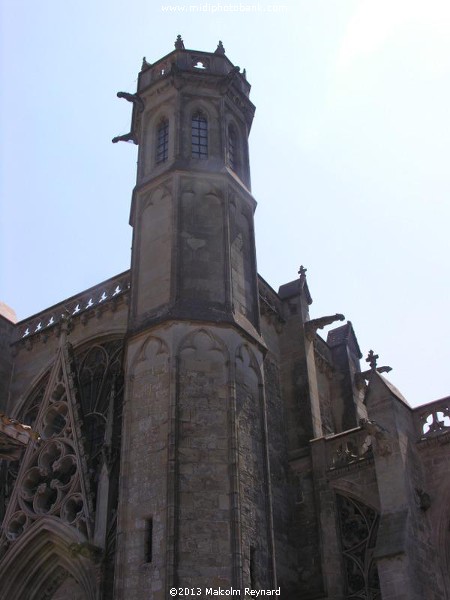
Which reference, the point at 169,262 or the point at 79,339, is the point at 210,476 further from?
the point at 79,339

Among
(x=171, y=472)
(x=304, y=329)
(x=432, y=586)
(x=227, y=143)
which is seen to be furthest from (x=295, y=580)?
(x=227, y=143)

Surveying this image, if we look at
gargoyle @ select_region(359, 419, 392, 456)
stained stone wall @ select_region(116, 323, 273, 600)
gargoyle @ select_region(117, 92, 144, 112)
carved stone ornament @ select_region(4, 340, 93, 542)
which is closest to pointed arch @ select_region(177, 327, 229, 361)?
stained stone wall @ select_region(116, 323, 273, 600)

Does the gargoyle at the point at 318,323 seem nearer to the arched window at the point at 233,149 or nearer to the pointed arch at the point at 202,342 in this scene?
the arched window at the point at 233,149

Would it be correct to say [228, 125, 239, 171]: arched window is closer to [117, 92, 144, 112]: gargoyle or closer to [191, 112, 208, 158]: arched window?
[191, 112, 208, 158]: arched window

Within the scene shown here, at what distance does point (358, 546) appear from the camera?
13.4 metres

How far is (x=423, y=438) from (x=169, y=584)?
5.30 meters

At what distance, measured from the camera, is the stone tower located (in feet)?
36.9

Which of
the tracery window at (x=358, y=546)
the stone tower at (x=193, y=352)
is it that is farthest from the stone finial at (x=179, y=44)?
the tracery window at (x=358, y=546)

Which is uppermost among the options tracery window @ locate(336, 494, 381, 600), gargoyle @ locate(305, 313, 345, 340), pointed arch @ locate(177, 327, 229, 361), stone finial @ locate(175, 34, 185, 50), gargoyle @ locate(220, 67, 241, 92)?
stone finial @ locate(175, 34, 185, 50)

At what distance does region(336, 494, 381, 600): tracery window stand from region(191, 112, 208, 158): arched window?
7228 mm

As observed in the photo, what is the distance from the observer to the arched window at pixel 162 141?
53.5 feet

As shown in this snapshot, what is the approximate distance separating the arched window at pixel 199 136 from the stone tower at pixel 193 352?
3 cm

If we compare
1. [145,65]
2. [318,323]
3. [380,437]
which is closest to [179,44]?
[145,65]

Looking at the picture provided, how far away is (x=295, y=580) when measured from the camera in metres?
13.7
